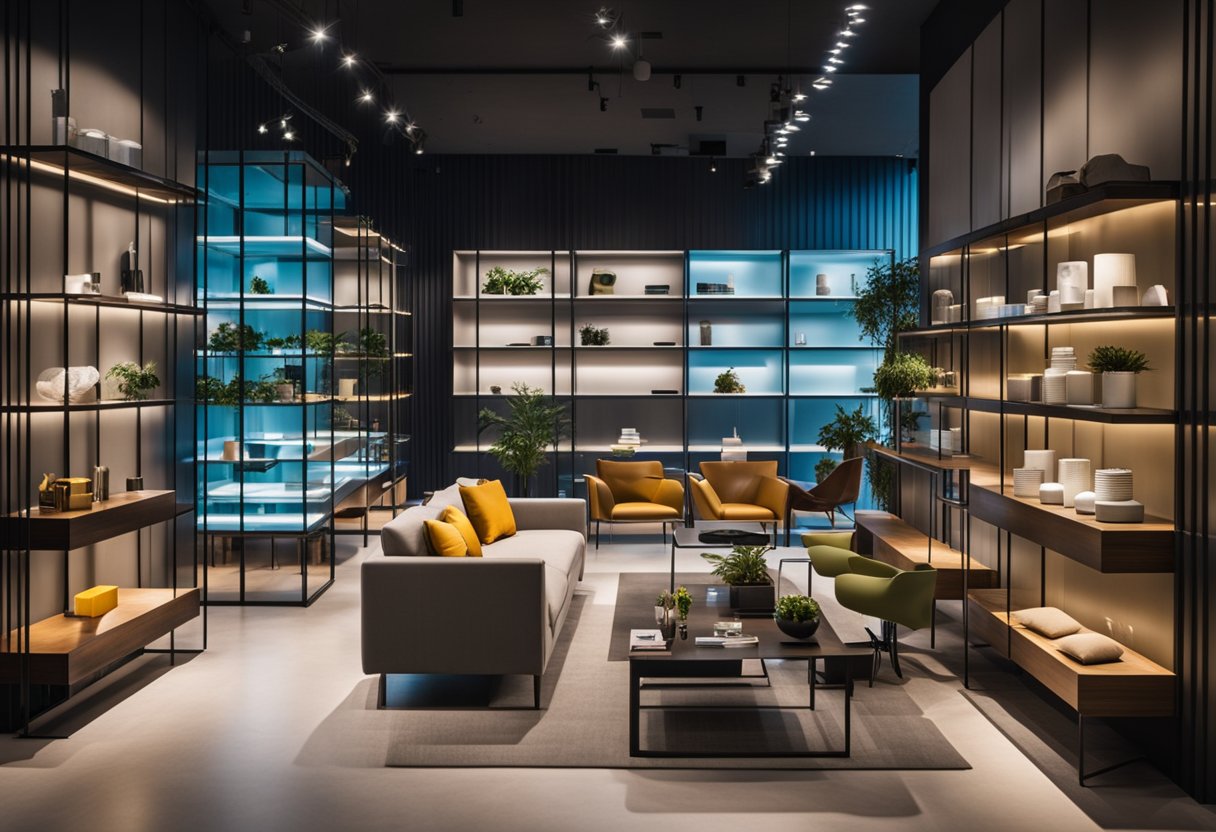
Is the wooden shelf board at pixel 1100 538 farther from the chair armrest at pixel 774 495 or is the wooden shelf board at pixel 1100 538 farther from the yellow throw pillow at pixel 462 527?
the chair armrest at pixel 774 495

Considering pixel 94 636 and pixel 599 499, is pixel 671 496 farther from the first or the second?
pixel 94 636

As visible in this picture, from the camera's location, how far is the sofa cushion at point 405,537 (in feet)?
17.4

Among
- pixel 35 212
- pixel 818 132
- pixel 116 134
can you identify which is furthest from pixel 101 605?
pixel 818 132

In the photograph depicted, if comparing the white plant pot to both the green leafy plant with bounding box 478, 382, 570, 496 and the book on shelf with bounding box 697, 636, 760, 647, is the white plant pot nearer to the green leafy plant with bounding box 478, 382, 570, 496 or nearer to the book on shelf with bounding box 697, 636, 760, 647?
the book on shelf with bounding box 697, 636, 760, 647

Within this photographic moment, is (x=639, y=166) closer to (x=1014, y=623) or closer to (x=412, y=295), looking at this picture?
(x=412, y=295)

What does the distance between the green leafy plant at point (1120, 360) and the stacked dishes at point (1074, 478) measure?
0.51m

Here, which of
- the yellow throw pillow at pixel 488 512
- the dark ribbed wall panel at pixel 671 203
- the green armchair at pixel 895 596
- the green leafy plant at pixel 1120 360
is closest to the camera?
the green leafy plant at pixel 1120 360

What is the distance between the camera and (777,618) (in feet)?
15.9

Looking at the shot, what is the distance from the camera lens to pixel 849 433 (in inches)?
429

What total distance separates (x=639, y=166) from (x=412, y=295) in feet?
10.3

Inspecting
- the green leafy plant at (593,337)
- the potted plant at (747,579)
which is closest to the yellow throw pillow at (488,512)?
the potted plant at (747,579)

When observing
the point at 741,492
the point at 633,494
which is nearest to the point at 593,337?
the point at 633,494

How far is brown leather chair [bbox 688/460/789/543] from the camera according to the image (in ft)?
30.4

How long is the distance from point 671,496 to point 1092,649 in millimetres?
5703
